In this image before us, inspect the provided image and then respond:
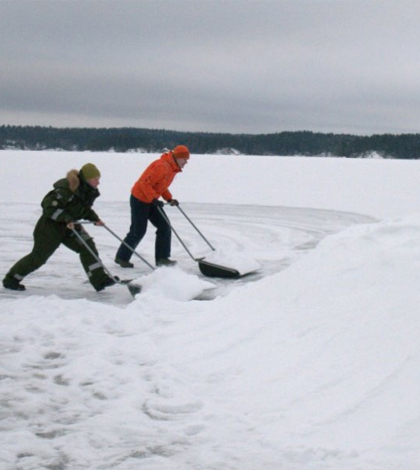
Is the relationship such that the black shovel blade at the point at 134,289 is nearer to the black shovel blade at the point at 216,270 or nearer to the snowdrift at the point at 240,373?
the snowdrift at the point at 240,373

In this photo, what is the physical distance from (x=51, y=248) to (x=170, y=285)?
4.39ft

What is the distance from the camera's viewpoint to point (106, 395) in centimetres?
381

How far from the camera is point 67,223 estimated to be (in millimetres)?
6277

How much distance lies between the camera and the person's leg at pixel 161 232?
7969 millimetres

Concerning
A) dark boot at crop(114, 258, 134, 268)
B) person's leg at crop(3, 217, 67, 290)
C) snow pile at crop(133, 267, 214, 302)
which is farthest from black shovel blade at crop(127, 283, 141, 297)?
dark boot at crop(114, 258, 134, 268)

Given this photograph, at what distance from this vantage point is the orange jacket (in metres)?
7.61

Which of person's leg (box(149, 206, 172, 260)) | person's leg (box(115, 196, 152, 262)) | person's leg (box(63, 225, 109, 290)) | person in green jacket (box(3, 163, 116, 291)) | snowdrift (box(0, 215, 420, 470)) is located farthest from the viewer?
person's leg (box(149, 206, 172, 260))

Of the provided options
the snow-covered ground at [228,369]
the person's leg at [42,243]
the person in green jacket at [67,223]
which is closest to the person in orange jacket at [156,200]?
the snow-covered ground at [228,369]

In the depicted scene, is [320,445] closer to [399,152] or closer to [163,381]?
[163,381]

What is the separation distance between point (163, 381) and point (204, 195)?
609 inches

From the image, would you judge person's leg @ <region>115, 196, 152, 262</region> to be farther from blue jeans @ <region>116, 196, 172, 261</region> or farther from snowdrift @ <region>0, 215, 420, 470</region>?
snowdrift @ <region>0, 215, 420, 470</region>

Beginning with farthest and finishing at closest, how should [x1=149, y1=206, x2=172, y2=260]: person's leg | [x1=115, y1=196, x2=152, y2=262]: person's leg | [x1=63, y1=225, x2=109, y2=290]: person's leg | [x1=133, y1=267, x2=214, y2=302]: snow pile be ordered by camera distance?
[x1=149, y1=206, x2=172, y2=260]: person's leg → [x1=115, y1=196, x2=152, y2=262]: person's leg → [x1=63, y1=225, x2=109, y2=290]: person's leg → [x1=133, y1=267, x2=214, y2=302]: snow pile

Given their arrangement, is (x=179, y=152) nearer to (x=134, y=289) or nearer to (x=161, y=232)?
(x=161, y=232)

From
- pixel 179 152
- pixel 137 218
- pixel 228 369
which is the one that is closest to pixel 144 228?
pixel 137 218
